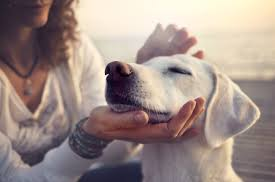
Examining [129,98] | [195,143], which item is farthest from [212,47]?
[129,98]

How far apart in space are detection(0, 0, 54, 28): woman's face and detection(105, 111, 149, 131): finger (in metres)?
0.38

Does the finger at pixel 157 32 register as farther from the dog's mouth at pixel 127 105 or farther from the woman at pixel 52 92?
the dog's mouth at pixel 127 105

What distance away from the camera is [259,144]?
51.6 inches

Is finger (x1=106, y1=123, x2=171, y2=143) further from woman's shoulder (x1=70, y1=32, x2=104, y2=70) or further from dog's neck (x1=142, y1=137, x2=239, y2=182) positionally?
woman's shoulder (x1=70, y1=32, x2=104, y2=70)

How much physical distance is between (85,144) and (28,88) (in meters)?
0.27

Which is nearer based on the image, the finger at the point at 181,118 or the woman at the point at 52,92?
the finger at the point at 181,118

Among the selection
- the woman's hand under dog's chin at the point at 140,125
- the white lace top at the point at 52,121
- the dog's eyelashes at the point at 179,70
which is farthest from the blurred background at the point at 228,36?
the woman's hand under dog's chin at the point at 140,125

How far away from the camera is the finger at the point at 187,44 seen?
1277 millimetres

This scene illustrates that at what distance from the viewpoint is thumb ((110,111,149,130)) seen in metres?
0.86

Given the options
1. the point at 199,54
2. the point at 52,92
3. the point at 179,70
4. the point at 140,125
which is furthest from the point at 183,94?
the point at 52,92

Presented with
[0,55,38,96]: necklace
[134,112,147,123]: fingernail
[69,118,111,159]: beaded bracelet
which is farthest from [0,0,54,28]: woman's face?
[134,112,147,123]: fingernail

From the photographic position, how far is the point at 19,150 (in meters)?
1.19

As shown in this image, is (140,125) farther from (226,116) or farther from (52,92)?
(52,92)

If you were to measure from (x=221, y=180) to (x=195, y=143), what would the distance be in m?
0.13
